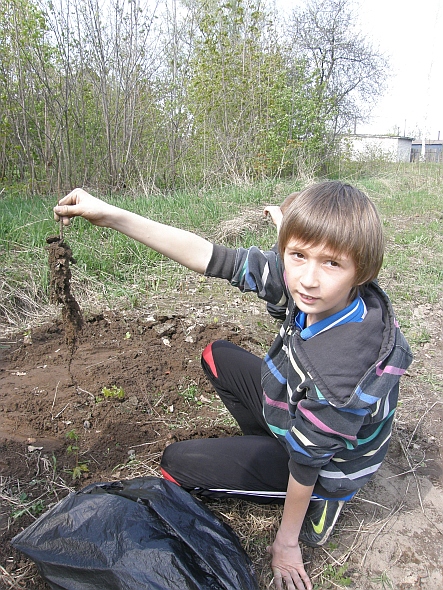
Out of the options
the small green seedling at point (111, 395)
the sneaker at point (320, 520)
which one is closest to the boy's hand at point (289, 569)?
Result: the sneaker at point (320, 520)

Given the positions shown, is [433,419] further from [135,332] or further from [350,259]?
[135,332]

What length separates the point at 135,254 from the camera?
421cm

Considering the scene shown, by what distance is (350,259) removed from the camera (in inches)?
52.2

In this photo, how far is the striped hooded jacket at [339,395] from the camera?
4.20 ft

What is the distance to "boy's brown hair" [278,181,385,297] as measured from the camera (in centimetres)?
131

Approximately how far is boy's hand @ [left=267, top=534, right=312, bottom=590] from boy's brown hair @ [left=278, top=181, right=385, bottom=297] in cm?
92

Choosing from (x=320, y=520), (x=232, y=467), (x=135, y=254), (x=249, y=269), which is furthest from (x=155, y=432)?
(x=135, y=254)

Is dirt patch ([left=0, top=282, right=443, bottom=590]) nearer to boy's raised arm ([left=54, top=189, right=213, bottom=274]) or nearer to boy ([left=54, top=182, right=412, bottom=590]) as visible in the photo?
boy ([left=54, top=182, right=412, bottom=590])

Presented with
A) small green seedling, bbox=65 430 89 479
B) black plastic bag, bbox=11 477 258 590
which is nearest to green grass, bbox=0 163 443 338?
small green seedling, bbox=65 430 89 479

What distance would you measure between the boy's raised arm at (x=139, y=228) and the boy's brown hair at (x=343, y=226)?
431 mm

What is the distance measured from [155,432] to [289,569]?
90 centimetres

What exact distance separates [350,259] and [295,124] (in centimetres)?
1139

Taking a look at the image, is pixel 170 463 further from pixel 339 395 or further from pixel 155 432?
pixel 339 395

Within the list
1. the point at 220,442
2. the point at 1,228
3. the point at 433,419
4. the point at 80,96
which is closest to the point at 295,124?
the point at 80,96
